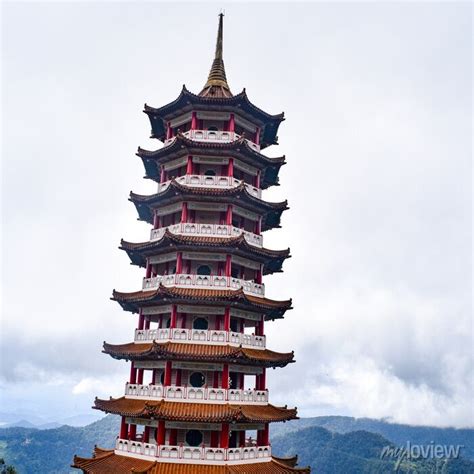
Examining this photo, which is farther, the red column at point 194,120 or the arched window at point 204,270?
the red column at point 194,120

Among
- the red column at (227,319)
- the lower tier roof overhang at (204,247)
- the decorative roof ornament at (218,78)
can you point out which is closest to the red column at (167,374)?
the red column at (227,319)

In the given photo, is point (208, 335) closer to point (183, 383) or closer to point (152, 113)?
point (183, 383)

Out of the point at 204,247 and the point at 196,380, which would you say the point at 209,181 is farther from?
the point at 196,380

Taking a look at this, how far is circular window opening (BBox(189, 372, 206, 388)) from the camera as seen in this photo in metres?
28.4

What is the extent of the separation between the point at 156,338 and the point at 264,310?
6.56m

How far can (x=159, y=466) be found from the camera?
25.0 m

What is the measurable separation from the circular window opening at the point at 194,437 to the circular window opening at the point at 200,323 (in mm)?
5720

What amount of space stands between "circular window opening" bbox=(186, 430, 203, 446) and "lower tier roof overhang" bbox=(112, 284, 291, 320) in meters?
6.95

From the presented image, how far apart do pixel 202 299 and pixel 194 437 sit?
7.46 meters

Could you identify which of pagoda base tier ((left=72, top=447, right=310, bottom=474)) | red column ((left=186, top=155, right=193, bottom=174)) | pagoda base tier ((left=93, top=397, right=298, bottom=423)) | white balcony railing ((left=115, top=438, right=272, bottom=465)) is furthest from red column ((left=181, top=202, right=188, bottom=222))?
pagoda base tier ((left=72, top=447, right=310, bottom=474))

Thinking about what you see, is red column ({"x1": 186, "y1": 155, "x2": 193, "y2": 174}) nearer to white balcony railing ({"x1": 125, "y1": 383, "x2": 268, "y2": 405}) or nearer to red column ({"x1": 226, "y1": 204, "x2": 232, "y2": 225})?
red column ({"x1": 226, "y1": 204, "x2": 232, "y2": 225})

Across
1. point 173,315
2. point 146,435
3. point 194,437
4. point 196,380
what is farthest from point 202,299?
point 146,435

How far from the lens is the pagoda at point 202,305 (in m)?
26.3

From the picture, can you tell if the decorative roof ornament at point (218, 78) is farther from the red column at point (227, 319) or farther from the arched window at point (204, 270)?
the red column at point (227, 319)
